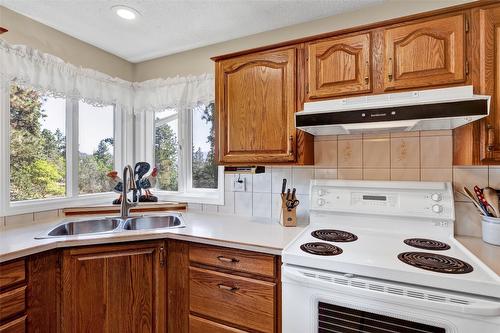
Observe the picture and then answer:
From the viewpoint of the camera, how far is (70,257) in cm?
144

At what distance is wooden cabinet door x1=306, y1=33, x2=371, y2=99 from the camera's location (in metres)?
1.48

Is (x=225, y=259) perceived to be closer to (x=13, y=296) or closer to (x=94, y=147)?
(x=13, y=296)

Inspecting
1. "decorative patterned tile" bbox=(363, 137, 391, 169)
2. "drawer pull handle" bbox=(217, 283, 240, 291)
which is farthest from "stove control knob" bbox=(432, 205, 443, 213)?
"drawer pull handle" bbox=(217, 283, 240, 291)

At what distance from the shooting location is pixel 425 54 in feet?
4.44

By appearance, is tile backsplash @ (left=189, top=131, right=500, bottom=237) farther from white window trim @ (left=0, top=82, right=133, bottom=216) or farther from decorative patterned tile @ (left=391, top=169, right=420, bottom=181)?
white window trim @ (left=0, top=82, right=133, bottom=216)

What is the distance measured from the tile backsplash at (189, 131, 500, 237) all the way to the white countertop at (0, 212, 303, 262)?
24 cm

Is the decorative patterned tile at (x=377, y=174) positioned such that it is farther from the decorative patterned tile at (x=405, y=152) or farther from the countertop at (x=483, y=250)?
the countertop at (x=483, y=250)

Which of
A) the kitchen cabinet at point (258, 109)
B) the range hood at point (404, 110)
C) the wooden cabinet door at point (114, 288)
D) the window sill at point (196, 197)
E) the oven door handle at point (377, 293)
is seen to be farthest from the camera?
the window sill at point (196, 197)

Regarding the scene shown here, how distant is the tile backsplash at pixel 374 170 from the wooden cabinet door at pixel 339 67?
38 centimetres

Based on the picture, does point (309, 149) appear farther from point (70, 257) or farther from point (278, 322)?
point (70, 257)

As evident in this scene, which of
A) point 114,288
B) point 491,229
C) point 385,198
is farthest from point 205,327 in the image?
point 491,229

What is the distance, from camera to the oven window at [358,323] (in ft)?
3.38

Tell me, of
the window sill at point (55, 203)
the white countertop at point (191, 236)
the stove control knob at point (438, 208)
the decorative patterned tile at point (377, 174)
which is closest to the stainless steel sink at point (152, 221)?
the white countertop at point (191, 236)

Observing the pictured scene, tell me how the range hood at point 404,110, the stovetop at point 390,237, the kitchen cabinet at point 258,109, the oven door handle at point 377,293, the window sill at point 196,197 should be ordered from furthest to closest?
the window sill at point 196,197 < the kitchen cabinet at point 258,109 < the range hood at point 404,110 < the stovetop at point 390,237 < the oven door handle at point 377,293
